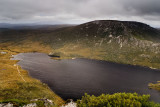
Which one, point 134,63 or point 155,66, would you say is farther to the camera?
point 134,63

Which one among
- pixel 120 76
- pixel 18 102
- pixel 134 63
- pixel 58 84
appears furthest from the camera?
pixel 134 63

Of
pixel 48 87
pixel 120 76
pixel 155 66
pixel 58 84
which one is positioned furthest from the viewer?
pixel 155 66

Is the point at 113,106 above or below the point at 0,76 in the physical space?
above

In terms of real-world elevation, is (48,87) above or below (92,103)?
below

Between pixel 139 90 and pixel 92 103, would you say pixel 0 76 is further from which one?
pixel 139 90

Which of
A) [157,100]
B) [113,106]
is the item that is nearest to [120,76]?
[157,100]

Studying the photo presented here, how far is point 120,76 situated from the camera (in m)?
122

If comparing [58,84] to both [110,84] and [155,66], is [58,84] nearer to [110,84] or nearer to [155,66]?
[110,84]

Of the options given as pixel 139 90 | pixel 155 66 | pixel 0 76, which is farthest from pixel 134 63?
pixel 0 76

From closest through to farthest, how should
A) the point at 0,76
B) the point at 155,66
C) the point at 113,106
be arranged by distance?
the point at 113,106
the point at 0,76
the point at 155,66

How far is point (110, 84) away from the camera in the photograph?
101 m

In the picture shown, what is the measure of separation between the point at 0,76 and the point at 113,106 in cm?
10976

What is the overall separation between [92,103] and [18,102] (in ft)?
127

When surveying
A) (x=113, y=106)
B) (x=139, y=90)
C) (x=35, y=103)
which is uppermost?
(x=113, y=106)
